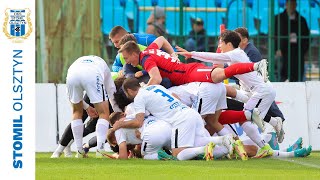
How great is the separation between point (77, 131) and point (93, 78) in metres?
0.76

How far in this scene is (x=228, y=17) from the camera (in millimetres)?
20469

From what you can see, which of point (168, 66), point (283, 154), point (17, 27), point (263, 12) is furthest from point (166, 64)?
point (263, 12)

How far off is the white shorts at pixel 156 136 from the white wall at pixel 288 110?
447 centimetres

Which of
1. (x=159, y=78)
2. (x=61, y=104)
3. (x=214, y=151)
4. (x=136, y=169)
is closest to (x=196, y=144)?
(x=214, y=151)

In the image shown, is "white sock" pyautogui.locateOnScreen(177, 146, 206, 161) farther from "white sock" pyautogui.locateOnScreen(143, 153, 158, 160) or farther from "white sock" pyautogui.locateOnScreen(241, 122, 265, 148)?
"white sock" pyautogui.locateOnScreen(241, 122, 265, 148)

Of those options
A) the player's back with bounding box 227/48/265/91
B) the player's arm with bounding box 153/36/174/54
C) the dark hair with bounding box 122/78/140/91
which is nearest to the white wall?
the player's back with bounding box 227/48/265/91

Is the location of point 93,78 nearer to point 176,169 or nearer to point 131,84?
point 131,84

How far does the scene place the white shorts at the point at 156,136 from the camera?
552 inches

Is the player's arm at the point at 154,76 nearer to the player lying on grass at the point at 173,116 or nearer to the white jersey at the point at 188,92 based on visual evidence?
the player lying on grass at the point at 173,116

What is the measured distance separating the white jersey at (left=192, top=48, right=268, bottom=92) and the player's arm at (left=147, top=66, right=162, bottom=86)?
2.40 feet

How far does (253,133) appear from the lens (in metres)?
15.3

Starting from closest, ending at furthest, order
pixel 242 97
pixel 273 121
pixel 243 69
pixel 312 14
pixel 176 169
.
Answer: pixel 176 169 → pixel 243 69 → pixel 242 97 → pixel 273 121 → pixel 312 14

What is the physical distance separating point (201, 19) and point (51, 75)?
2.87 meters

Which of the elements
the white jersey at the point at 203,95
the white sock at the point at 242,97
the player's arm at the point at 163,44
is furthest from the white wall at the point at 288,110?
the white jersey at the point at 203,95
